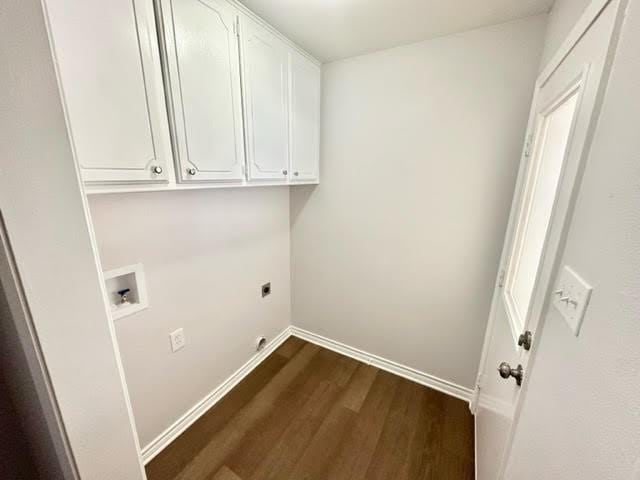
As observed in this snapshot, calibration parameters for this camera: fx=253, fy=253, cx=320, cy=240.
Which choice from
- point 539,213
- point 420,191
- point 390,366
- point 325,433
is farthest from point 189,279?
point 539,213

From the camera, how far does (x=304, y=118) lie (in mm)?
1692

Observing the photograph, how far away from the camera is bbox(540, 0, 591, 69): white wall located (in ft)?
2.67

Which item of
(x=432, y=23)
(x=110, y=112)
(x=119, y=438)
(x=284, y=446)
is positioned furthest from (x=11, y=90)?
(x=284, y=446)

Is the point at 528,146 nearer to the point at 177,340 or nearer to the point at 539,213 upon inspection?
the point at 539,213

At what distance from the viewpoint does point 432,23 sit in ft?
4.30

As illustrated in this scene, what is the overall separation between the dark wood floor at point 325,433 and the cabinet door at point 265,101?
1506 millimetres

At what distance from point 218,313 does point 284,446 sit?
2.87ft

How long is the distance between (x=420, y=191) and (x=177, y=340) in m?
1.73

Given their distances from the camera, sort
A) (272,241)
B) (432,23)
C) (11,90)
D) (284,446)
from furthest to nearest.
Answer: (272,241), (284,446), (432,23), (11,90)

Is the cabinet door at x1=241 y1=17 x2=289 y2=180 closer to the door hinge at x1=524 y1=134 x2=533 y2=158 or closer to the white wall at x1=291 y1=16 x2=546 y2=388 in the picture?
the white wall at x1=291 y1=16 x2=546 y2=388

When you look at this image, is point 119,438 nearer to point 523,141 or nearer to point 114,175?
point 114,175

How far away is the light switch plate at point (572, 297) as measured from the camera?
501 millimetres

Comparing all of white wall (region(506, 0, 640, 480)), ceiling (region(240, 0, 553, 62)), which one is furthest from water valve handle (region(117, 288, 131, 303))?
white wall (region(506, 0, 640, 480))

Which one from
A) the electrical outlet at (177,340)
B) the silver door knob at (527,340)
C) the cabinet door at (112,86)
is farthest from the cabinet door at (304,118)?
the silver door knob at (527,340)
